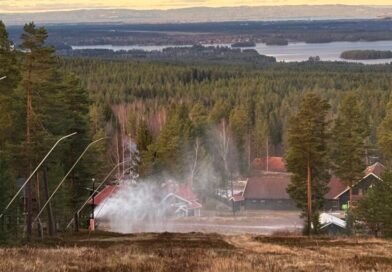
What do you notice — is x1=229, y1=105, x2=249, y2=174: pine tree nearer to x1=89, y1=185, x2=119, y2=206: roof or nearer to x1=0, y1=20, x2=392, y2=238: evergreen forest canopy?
x1=0, y1=20, x2=392, y2=238: evergreen forest canopy

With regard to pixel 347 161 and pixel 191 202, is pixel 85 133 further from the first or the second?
pixel 191 202

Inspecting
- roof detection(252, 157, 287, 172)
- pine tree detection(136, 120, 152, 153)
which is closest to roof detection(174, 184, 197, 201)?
pine tree detection(136, 120, 152, 153)

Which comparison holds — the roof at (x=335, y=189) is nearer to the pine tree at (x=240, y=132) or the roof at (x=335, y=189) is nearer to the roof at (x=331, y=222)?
the pine tree at (x=240, y=132)

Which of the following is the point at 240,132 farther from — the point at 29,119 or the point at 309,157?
the point at 29,119

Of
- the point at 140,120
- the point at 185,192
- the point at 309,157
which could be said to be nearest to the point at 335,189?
the point at 185,192

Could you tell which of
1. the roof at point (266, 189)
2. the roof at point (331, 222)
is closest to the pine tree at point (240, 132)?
the roof at point (266, 189)

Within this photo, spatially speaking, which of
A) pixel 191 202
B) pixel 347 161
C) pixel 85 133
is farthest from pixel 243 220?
pixel 85 133
